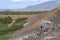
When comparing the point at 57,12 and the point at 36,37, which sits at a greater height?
the point at 57,12

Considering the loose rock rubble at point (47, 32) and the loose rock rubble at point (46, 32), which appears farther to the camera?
the loose rock rubble at point (46, 32)

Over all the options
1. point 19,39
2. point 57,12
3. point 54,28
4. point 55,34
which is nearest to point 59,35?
point 55,34

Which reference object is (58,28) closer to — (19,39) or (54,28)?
(54,28)

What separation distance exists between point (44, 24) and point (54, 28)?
1.51 meters

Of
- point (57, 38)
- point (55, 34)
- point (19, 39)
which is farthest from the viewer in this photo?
point (19, 39)

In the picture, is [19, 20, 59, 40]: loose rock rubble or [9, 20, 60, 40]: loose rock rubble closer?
[9, 20, 60, 40]: loose rock rubble

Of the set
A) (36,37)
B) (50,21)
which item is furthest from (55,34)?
(50,21)

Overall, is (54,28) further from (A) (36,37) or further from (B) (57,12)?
(B) (57,12)

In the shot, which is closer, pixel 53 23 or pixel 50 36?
pixel 50 36

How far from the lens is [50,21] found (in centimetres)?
2220

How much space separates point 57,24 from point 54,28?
51.4 inches

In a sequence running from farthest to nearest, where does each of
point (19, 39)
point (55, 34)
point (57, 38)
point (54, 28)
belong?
point (19, 39) → point (54, 28) → point (55, 34) → point (57, 38)

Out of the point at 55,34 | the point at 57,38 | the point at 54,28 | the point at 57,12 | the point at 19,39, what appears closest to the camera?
the point at 57,38

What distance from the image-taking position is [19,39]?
21.8m
